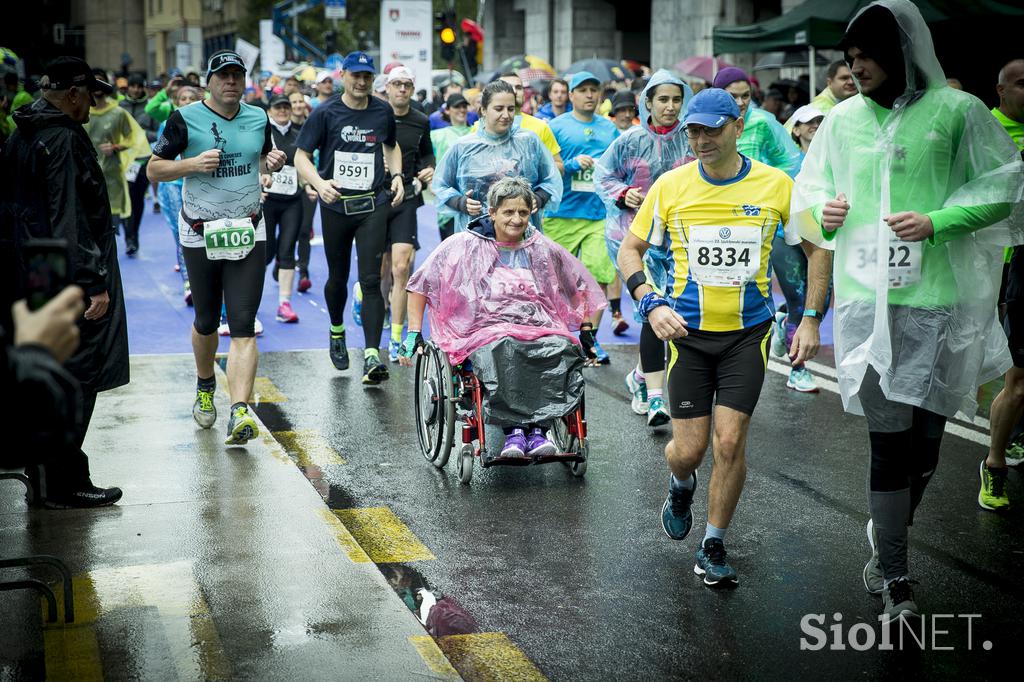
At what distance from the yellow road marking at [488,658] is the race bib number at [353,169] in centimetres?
528

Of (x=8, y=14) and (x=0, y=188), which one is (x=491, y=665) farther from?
(x=8, y=14)

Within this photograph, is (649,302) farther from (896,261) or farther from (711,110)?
(896,261)

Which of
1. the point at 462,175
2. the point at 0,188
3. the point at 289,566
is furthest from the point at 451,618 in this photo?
the point at 462,175

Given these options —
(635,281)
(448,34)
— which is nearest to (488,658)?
(635,281)

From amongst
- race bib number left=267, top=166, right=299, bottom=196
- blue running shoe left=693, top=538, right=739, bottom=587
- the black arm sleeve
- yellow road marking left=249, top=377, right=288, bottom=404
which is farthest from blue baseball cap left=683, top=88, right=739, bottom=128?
race bib number left=267, top=166, right=299, bottom=196

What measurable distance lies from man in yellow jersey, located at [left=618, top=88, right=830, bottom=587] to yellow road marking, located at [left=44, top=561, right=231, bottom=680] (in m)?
1.94

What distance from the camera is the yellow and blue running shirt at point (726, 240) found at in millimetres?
5266

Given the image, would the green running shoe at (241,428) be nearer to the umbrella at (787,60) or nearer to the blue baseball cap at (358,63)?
the blue baseball cap at (358,63)

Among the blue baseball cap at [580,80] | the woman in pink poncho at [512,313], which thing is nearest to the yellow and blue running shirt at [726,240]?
the woman in pink poncho at [512,313]

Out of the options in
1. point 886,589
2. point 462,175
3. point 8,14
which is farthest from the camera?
point 8,14

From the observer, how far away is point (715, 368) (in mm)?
5336

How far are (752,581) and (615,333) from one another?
640 centimetres

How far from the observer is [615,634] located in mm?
4691

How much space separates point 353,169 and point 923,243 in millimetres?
5386
